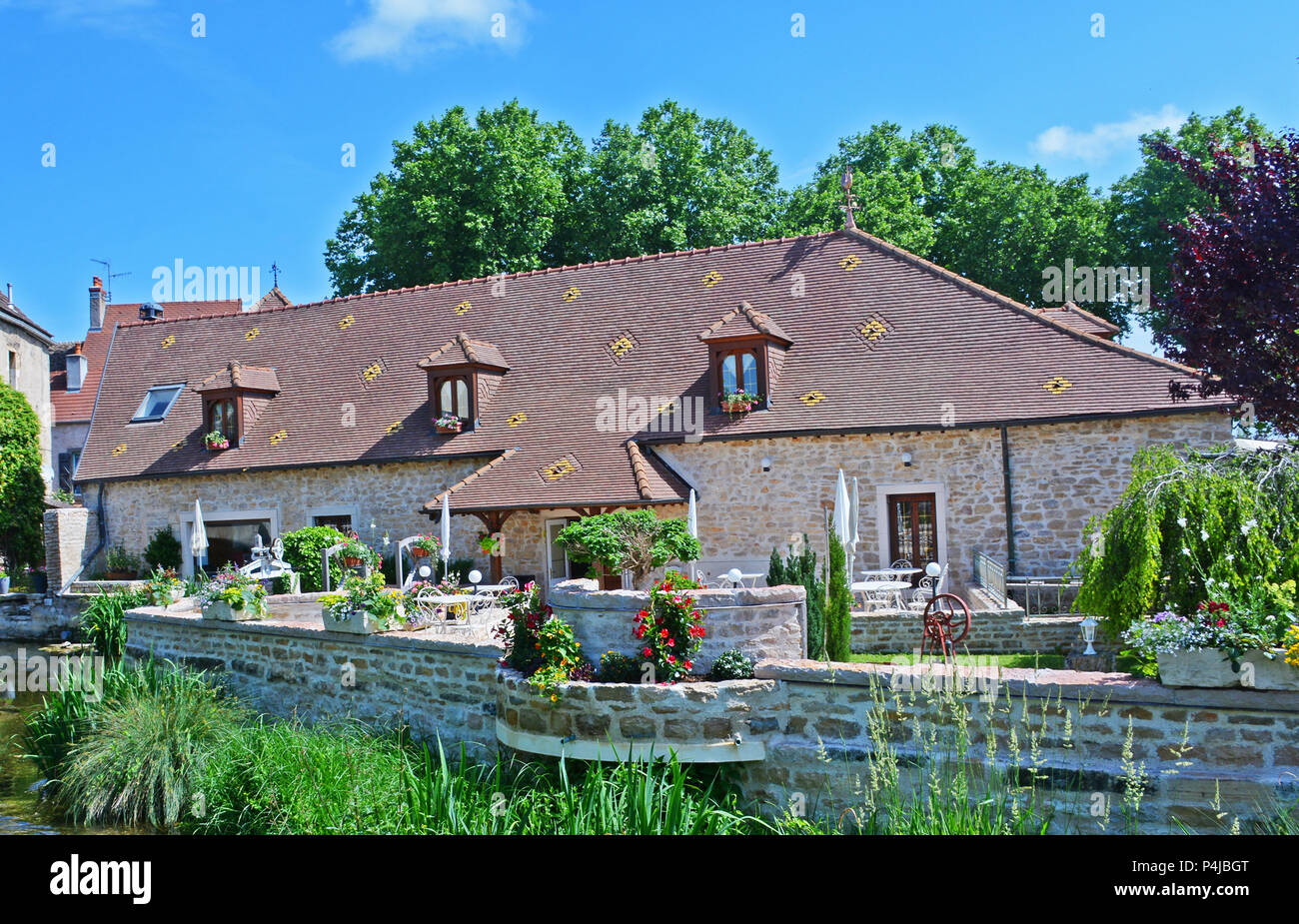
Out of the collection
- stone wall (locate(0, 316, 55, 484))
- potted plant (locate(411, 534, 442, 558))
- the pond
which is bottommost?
the pond

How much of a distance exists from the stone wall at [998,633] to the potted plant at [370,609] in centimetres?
532

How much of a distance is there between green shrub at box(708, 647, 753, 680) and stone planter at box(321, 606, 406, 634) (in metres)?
4.52

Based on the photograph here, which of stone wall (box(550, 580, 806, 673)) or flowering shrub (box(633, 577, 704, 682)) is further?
stone wall (box(550, 580, 806, 673))

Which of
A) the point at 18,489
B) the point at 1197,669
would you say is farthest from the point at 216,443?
the point at 1197,669

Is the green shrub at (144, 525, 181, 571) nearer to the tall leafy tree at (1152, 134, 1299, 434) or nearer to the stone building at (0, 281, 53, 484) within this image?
the stone building at (0, 281, 53, 484)

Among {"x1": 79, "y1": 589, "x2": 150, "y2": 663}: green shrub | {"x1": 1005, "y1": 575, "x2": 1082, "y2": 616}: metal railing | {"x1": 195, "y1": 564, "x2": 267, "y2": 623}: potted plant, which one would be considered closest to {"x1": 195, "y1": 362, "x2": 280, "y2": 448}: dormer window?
{"x1": 79, "y1": 589, "x2": 150, "y2": 663}: green shrub

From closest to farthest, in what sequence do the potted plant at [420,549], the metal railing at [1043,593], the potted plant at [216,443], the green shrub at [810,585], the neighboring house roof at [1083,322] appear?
the green shrub at [810,585]
the metal railing at [1043,593]
the potted plant at [420,549]
the neighboring house roof at [1083,322]
the potted plant at [216,443]

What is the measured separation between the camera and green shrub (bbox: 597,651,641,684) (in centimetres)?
775

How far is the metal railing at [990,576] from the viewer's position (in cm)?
1279

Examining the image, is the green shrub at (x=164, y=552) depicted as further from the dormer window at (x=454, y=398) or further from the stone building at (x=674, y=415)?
the dormer window at (x=454, y=398)

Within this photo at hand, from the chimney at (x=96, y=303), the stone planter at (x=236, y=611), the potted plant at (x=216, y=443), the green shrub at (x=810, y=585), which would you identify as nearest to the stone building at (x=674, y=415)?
the potted plant at (x=216, y=443)

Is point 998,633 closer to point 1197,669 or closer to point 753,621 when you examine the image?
point 753,621

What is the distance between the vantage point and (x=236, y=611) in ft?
41.3
